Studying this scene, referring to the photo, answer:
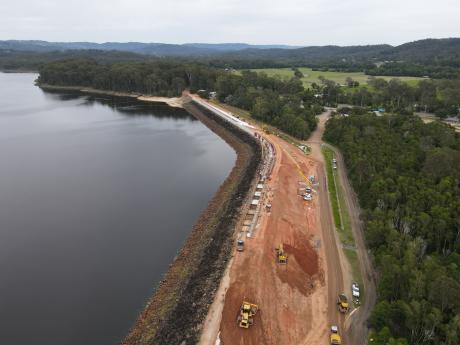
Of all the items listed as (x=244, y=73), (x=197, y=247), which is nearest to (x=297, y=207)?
(x=197, y=247)

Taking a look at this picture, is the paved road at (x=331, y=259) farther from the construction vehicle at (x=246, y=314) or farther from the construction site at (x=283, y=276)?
the construction vehicle at (x=246, y=314)

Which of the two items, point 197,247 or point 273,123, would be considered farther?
point 273,123

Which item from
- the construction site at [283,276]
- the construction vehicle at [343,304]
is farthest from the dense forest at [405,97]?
the construction vehicle at [343,304]

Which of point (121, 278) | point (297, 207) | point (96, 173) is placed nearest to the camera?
point (121, 278)

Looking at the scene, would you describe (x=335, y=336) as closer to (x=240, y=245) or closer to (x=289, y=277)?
(x=289, y=277)

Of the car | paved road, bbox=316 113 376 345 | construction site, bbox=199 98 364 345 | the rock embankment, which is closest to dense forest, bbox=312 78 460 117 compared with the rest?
paved road, bbox=316 113 376 345

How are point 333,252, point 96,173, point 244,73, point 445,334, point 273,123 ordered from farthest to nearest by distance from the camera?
point 244,73 < point 273,123 < point 96,173 < point 333,252 < point 445,334

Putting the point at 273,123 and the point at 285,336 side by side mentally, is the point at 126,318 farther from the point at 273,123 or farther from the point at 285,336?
the point at 273,123

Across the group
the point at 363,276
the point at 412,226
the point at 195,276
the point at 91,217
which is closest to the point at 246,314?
the point at 195,276
